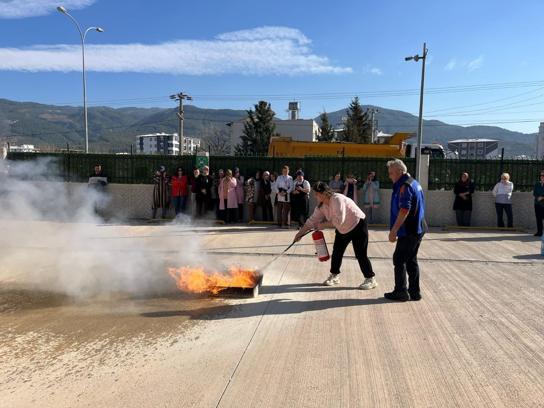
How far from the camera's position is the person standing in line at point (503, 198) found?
507 inches

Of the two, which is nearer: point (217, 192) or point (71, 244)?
point (71, 244)

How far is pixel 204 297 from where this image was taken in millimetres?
6129

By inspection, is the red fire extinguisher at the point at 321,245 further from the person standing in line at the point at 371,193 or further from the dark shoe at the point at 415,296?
the person standing in line at the point at 371,193

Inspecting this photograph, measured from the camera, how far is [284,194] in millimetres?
12977

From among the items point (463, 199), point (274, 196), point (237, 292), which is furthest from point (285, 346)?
point (463, 199)

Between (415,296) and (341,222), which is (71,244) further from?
(415,296)

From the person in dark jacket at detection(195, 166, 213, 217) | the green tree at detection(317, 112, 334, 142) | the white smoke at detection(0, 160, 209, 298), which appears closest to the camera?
the white smoke at detection(0, 160, 209, 298)

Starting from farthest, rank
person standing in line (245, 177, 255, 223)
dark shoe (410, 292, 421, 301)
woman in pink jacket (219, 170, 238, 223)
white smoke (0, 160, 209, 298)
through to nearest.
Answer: person standing in line (245, 177, 255, 223), woman in pink jacket (219, 170, 238, 223), white smoke (0, 160, 209, 298), dark shoe (410, 292, 421, 301)

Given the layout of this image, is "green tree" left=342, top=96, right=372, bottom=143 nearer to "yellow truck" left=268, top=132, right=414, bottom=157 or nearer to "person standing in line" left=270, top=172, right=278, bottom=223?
"yellow truck" left=268, top=132, right=414, bottom=157

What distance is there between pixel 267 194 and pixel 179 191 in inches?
111

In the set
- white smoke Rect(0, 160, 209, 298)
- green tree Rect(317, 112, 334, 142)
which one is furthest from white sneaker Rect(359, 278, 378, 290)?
green tree Rect(317, 112, 334, 142)

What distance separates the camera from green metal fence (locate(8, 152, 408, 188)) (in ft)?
47.6

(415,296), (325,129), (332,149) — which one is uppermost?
(325,129)

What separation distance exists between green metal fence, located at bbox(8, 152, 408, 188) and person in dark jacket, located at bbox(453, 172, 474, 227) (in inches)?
66.8
